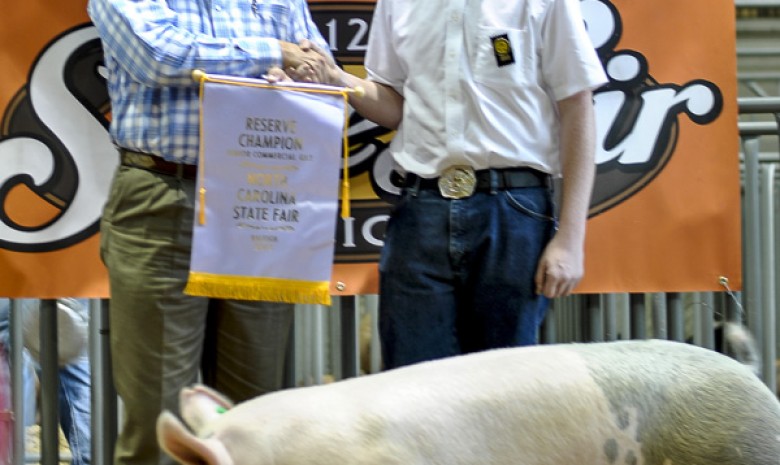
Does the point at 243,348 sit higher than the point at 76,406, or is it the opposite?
the point at 243,348

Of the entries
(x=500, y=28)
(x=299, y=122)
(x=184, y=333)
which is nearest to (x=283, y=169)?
(x=299, y=122)

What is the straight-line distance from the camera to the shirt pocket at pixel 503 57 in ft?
7.08

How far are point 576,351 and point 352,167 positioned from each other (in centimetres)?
153

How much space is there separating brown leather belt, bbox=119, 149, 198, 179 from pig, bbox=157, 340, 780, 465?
0.98 m

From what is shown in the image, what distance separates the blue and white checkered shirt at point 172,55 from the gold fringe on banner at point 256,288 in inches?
11.2

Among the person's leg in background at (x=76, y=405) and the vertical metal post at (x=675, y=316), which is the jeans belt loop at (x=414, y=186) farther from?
the person's leg in background at (x=76, y=405)

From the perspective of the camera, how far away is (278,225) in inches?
91.3

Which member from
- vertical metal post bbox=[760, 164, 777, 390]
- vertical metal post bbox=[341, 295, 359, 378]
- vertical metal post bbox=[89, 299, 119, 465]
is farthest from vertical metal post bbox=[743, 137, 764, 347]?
vertical metal post bbox=[89, 299, 119, 465]

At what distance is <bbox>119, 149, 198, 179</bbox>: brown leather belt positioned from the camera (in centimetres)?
222

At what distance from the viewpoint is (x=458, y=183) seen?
2168 mm

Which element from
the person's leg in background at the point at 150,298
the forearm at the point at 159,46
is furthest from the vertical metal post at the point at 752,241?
the person's leg in background at the point at 150,298

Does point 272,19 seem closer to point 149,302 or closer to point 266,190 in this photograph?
point 266,190

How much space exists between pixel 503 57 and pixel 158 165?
0.84 metres

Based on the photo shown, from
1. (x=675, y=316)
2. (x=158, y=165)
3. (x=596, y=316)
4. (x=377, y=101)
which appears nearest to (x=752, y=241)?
(x=675, y=316)
